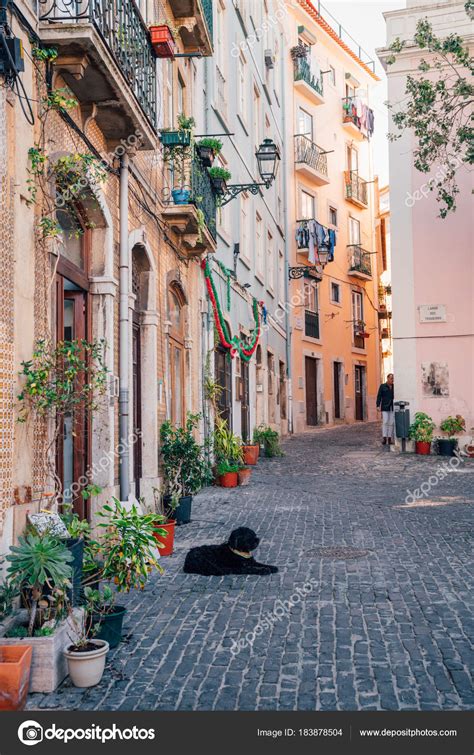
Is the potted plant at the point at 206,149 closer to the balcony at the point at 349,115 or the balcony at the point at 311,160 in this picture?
the balcony at the point at 311,160

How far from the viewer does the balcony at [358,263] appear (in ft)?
117

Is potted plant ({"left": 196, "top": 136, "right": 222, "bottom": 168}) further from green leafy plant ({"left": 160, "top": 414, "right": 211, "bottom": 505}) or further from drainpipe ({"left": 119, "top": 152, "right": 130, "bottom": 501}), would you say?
green leafy plant ({"left": 160, "top": 414, "right": 211, "bottom": 505})

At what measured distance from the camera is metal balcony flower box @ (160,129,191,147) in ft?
39.0

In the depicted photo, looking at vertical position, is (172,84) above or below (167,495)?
above

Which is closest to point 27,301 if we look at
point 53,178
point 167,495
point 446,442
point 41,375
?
point 41,375

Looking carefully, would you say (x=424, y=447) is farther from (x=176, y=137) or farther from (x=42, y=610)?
(x=42, y=610)

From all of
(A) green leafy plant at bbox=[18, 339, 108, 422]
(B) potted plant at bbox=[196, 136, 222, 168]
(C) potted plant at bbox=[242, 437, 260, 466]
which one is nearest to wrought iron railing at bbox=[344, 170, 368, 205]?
(C) potted plant at bbox=[242, 437, 260, 466]

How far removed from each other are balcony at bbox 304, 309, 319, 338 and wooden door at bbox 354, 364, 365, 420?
5.18 metres

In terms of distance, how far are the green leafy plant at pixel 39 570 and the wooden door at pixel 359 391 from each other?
108 feet

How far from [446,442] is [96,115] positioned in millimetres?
13825

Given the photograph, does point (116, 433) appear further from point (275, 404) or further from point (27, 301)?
point (275, 404)

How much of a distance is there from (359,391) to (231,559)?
3067 centimetres

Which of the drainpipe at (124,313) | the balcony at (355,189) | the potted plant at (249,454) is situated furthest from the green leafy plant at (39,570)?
the balcony at (355,189)

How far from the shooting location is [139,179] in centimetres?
1020
